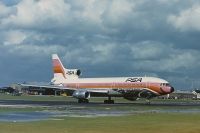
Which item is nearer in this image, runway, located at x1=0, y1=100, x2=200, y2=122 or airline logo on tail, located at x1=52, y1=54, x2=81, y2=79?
runway, located at x1=0, y1=100, x2=200, y2=122

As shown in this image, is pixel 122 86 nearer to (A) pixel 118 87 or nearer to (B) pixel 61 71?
(A) pixel 118 87

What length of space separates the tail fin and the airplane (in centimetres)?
635

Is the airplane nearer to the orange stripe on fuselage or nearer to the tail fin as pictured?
the orange stripe on fuselage

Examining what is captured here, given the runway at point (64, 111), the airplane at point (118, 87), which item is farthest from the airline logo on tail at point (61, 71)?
the runway at point (64, 111)

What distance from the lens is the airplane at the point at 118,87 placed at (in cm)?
8800

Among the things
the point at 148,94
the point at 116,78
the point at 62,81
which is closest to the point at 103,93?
the point at 116,78

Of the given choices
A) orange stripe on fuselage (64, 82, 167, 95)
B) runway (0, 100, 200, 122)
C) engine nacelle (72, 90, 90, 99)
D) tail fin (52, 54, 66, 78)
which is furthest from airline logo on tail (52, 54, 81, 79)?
runway (0, 100, 200, 122)

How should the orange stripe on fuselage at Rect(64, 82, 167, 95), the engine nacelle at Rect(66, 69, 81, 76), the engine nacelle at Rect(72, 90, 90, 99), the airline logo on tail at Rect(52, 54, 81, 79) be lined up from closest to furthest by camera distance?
1. the orange stripe on fuselage at Rect(64, 82, 167, 95)
2. the engine nacelle at Rect(72, 90, 90, 99)
3. the engine nacelle at Rect(66, 69, 81, 76)
4. the airline logo on tail at Rect(52, 54, 81, 79)

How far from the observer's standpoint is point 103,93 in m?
93.3

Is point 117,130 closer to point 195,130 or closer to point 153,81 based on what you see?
point 195,130

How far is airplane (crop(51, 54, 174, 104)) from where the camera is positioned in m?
88.0

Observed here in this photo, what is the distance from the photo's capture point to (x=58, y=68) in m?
114

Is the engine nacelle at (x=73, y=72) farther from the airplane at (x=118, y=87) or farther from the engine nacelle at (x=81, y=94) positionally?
the engine nacelle at (x=81, y=94)

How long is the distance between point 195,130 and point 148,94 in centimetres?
6005
